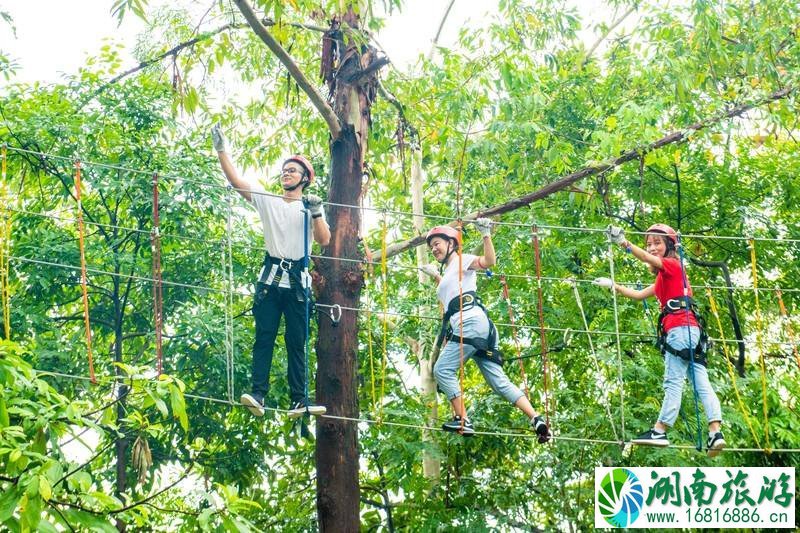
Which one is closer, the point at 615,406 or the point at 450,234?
the point at 450,234

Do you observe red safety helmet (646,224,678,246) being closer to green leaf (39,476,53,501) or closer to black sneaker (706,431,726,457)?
black sneaker (706,431,726,457)

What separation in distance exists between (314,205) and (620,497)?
3.65 metres

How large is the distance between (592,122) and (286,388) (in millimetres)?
3373

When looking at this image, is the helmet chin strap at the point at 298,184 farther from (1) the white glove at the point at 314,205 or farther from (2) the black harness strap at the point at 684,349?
(2) the black harness strap at the point at 684,349

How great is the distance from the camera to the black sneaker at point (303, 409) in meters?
4.08

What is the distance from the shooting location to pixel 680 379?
4367 mm

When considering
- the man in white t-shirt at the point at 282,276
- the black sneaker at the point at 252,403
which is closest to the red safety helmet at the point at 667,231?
the man in white t-shirt at the point at 282,276

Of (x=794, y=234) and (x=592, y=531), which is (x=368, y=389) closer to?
(x=592, y=531)

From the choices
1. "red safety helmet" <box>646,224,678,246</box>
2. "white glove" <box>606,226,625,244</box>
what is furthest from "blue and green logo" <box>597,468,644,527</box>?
"white glove" <box>606,226,625,244</box>

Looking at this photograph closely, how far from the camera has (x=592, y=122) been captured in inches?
312

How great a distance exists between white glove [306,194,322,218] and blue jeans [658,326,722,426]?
1.70 meters

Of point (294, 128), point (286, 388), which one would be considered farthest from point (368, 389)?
point (294, 128)

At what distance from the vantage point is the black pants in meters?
4.20

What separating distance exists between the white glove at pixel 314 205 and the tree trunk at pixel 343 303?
46.2 inches
